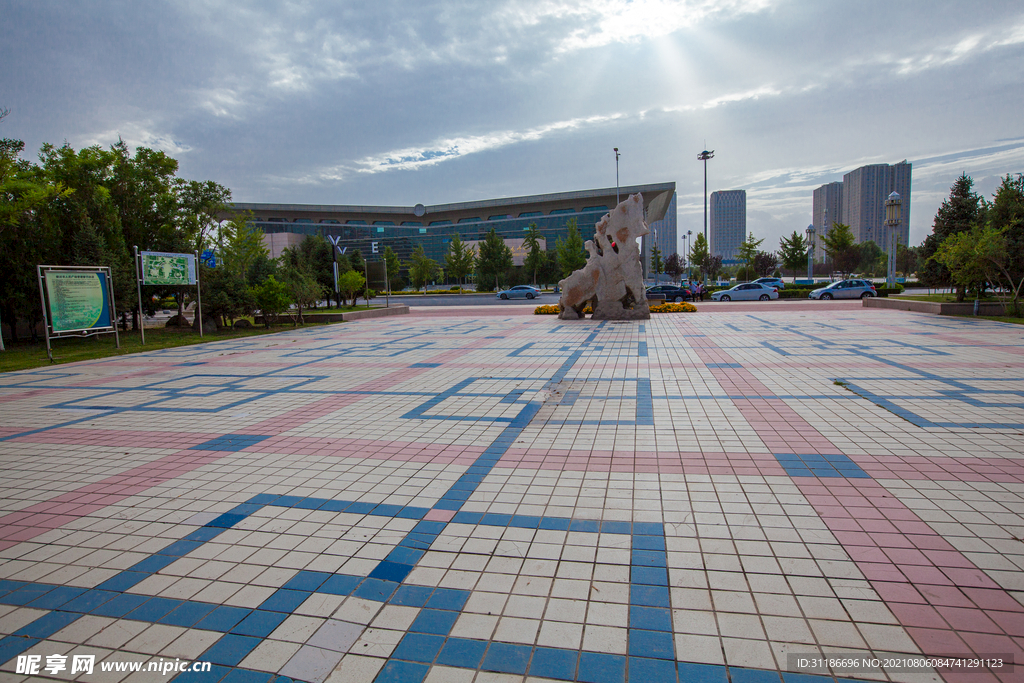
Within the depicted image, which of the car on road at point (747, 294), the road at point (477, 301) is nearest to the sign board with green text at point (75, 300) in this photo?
the road at point (477, 301)

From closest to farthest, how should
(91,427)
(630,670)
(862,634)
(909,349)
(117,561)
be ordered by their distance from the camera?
(630,670) < (862,634) < (117,561) < (91,427) < (909,349)

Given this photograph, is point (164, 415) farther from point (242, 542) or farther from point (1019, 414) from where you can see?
point (1019, 414)

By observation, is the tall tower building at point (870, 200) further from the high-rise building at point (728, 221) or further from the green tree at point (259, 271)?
the green tree at point (259, 271)

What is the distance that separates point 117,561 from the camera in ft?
11.3

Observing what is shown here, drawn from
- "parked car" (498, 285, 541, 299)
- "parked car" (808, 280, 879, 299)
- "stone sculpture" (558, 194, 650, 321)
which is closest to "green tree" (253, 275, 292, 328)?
"stone sculpture" (558, 194, 650, 321)

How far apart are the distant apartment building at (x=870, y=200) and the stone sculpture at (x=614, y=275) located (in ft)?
223

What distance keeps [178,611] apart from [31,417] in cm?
683

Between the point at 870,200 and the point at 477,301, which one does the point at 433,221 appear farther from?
the point at 870,200

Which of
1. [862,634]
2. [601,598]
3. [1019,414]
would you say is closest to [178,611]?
[601,598]

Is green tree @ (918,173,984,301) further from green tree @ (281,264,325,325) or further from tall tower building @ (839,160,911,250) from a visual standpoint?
tall tower building @ (839,160,911,250)

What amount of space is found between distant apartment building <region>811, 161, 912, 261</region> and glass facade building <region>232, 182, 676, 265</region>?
99.4ft

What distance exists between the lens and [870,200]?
3105 inches

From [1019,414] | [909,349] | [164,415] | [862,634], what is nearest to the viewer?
[862,634]

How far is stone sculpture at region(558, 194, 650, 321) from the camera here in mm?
18078
